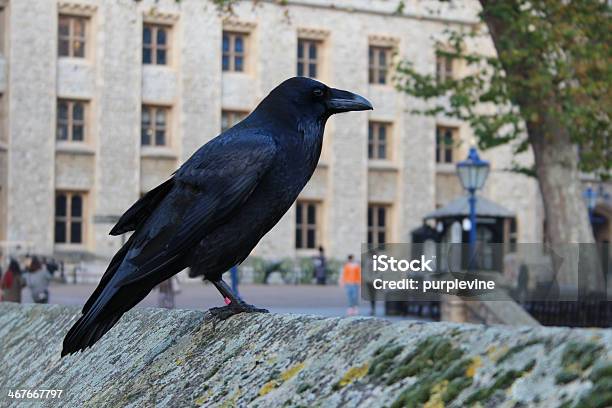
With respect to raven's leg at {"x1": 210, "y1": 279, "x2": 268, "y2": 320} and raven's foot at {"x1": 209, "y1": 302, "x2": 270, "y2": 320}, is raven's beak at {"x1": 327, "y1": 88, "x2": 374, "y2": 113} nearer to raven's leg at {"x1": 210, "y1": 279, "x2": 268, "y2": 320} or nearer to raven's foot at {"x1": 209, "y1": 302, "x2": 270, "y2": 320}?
raven's leg at {"x1": 210, "y1": 279, "x2": 268, "y2": 320}

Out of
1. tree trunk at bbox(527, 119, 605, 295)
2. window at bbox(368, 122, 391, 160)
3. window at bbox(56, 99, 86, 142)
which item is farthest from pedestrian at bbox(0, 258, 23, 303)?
window at bbox(368, 122, 391, 160)

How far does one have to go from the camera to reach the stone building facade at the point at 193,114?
40625mm

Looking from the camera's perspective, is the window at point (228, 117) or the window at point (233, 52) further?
the window at point (233, 52)

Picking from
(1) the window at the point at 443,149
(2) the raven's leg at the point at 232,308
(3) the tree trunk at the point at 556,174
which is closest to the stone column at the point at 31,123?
(1) the window at the point at 443,149

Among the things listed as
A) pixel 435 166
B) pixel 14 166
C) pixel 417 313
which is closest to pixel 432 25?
pixel 435 166

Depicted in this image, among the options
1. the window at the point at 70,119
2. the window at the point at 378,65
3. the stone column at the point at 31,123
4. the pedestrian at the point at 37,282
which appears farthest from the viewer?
the window at the point at 378,65

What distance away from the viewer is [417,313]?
81.5ft

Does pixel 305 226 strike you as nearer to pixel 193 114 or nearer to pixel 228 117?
pixel 228 117

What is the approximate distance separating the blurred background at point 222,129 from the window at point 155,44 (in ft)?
→ 0.15

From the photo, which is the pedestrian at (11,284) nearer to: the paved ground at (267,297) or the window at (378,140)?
the paved ground at (267,297)

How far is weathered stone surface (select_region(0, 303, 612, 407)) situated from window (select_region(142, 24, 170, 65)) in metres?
40.8

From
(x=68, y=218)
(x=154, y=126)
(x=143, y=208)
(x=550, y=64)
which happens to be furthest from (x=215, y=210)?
(x=154, y=126)

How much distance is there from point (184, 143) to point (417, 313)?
2008cm

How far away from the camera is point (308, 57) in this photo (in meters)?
46.3
